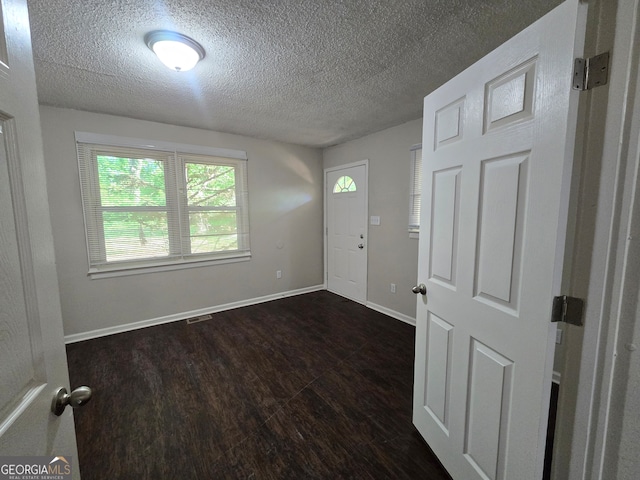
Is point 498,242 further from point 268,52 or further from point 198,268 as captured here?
point 198,268

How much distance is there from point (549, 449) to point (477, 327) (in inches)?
44.3

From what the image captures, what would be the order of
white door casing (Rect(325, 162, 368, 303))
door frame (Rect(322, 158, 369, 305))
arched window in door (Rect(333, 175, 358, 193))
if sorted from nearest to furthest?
door frame (Rect(322, 158, 369, 305)) → white door casing (Rect(325, 162, 368, 303)) → arched window in door (Rect(333, 175, 358, 193))

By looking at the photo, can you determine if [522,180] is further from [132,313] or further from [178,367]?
[132,313]

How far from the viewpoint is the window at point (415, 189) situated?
2.93 meters

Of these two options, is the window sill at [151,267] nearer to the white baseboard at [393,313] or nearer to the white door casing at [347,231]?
the white door casing at [347,231]

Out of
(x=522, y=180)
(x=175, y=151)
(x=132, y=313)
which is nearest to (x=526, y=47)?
(x=522, y=180)

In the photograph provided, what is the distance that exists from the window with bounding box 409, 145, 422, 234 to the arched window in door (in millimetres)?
927

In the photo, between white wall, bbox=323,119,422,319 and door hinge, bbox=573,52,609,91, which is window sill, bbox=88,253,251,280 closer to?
white wall, bbox=323,119,422,319

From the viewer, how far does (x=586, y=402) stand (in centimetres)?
74

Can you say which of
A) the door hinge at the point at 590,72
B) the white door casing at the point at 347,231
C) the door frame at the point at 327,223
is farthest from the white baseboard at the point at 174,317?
the door hinge at the point at 590,72

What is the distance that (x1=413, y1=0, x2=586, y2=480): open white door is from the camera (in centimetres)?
79

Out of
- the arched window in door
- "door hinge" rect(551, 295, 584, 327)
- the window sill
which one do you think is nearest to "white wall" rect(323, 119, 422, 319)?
the arched window in door

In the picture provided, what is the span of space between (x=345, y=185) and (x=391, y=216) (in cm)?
98

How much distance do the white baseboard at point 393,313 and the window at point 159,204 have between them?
6.16 ft
